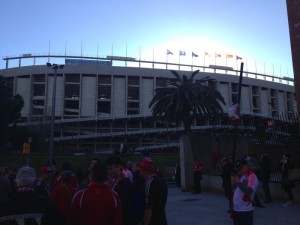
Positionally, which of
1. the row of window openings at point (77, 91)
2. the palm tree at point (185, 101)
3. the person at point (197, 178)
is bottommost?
the person at point (197, 178)

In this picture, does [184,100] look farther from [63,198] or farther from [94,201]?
[94,201]

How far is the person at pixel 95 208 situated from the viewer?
141 inches

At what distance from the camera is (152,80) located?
87250 mm

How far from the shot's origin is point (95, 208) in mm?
3570

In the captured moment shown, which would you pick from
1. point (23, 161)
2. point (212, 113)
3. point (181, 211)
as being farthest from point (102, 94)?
point (181, 211)

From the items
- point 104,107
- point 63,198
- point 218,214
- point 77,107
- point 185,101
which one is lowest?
point 218,214

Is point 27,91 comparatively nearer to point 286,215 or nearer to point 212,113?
point 212,113

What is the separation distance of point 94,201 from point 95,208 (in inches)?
2.7

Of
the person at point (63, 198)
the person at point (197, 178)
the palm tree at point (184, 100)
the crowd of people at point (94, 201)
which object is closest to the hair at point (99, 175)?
the crowd of people at point (94, 201)

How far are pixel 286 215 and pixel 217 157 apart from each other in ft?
27.9

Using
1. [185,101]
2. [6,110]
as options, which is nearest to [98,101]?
[6,110]

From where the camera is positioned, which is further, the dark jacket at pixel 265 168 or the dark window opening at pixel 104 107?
the dark window opening at pixel 104 107

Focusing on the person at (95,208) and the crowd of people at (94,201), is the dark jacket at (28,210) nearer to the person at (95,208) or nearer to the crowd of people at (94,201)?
the crowd of people at (94,201)

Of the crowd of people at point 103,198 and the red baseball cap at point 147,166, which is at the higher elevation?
the red baseball cap at point 147,166
